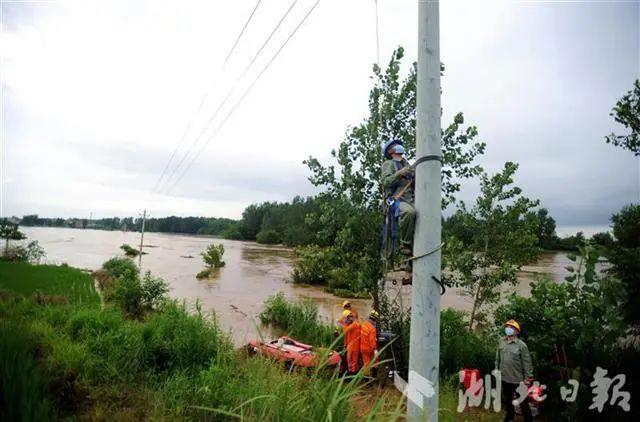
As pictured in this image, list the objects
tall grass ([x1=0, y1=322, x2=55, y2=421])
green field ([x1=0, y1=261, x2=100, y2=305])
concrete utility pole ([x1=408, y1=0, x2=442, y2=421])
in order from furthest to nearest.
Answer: green field ([x1=0, y1=261, x2=100, y2=305]) → tall grass ([x1=0, y1=322, x2=55, y2=421]) → concrete utility pole ([x1=408, y1=0, x2=442, y2=421])

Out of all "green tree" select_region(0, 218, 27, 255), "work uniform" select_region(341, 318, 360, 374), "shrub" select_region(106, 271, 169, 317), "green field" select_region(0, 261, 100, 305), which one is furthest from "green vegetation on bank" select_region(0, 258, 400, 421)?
"green tree" select_region(0, 218, 27, 255)

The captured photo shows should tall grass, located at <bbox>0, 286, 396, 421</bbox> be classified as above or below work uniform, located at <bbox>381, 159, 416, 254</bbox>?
below

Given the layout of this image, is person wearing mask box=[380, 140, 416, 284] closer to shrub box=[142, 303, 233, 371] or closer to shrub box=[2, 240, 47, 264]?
shrub box=[142, 303, 233, 371]

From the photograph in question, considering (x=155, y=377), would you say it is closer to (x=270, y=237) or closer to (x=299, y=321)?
(x=299, y=321)

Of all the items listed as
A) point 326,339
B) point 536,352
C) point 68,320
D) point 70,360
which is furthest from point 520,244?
point 68,320

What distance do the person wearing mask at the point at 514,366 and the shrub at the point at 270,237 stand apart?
7968 centimetres

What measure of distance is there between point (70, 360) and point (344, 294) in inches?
784

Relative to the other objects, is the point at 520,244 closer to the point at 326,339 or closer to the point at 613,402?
the point at 613,402

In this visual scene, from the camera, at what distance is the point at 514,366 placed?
6.61m

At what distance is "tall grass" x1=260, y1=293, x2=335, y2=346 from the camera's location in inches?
481

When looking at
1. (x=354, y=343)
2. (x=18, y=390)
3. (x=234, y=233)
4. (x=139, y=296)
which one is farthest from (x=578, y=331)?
(x=234, y=233)

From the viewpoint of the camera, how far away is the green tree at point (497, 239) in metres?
10.2

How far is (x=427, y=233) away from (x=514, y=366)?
18.1 feet

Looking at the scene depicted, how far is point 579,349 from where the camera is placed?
736cm
